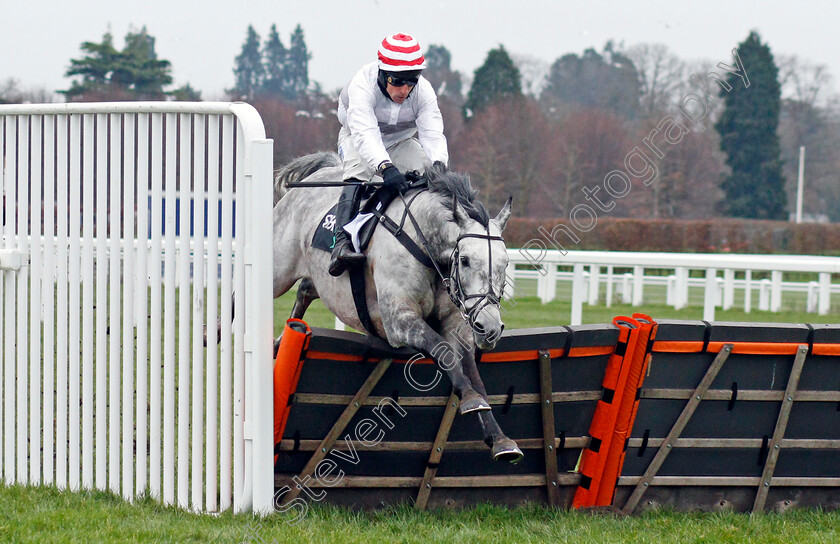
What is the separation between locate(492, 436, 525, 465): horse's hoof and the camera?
4.26m

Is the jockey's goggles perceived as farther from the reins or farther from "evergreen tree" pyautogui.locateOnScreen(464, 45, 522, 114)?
"evergreen tree" pyautogui.locateOnScreen(464, 45, 522, 114)

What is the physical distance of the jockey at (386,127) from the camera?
5.00 metres

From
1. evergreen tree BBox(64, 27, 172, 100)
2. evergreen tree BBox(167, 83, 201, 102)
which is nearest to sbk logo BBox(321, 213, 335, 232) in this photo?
evergreen tree BBox(167, 83, 201, 102)

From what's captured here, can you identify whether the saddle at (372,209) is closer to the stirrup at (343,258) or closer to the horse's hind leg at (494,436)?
the stirrup at (343,258)

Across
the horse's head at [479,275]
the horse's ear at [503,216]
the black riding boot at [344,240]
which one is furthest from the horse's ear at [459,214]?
the black riding boot at [344,240]

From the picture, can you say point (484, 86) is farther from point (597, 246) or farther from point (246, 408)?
point (246, 408)

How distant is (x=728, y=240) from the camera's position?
25.4 meters

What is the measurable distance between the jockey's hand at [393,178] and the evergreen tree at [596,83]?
102 ft

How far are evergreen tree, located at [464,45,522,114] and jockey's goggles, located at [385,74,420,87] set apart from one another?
3120cm

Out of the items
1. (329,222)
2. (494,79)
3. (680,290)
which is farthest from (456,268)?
(494,79)

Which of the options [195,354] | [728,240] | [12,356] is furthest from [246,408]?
[728,240]

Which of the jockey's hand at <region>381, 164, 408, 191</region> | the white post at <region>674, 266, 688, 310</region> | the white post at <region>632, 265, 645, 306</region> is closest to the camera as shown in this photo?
the jockey's hand at <region>381, 164, 408, 191</region>

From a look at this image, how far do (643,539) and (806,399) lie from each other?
1270 mm

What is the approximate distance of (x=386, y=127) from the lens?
5.51 metres
